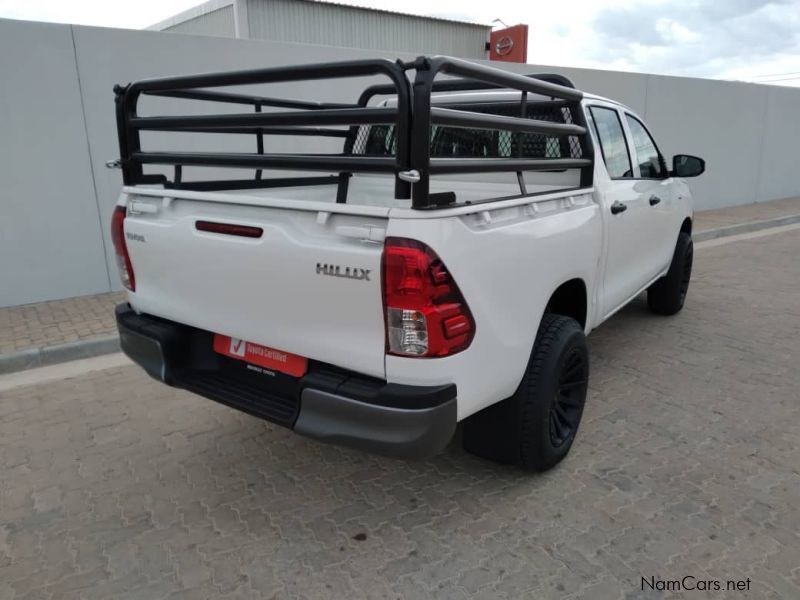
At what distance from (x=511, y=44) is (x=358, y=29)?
5.95 meters

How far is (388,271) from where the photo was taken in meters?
2.08

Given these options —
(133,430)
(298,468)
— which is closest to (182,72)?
(133,430)

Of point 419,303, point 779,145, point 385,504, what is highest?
point 779,145

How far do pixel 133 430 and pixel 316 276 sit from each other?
85.0 inches

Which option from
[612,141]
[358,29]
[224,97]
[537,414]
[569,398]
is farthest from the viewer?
[358,29]

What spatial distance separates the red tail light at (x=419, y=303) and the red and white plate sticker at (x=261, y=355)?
1.72 feet

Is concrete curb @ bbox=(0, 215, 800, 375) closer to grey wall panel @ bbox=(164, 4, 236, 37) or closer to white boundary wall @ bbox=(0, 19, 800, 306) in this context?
white boundary wall @ bbox=(0, 19, 800, 306)

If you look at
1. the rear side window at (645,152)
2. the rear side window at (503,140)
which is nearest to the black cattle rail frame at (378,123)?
the rear side window at (503,140)

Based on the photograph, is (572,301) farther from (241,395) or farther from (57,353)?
(57,353)

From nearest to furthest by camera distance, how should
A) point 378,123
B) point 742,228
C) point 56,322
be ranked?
point 378,123 < point 56,322 < point 742,228

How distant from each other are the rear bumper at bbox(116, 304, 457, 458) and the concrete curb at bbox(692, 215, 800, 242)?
9.42 m

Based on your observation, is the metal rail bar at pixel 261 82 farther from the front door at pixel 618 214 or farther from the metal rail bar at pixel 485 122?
the front door at pixel 618 214

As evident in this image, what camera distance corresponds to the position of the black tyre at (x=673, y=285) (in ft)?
18.3

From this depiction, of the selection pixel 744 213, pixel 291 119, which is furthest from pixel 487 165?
pixel 744 213
